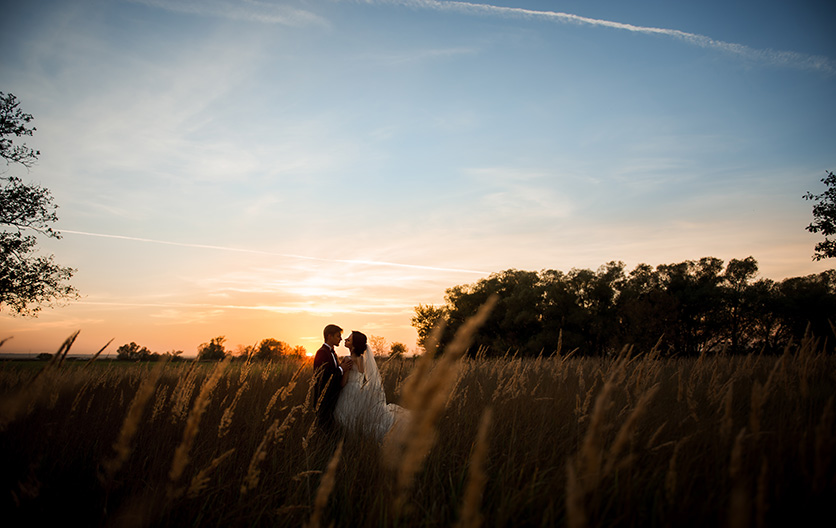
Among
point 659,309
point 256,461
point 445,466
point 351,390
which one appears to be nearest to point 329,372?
point 351,390

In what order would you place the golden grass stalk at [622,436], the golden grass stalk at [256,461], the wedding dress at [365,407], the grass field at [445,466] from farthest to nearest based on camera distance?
1. the wedding dress at [365,407]
2. the golden grass stalk at [256,461]
3. the grass field at [445,466]
4. the golden grass stalk at [622,436]

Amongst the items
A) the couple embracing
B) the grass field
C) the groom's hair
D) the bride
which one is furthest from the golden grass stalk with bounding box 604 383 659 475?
the groom's hair

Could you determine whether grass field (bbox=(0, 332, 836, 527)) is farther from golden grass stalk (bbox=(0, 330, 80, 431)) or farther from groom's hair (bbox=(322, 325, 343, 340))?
groom's hair (bbox=(322, 325, 343, 340))

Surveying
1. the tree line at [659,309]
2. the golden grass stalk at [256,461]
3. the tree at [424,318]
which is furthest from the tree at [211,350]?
the tree at [424,318]

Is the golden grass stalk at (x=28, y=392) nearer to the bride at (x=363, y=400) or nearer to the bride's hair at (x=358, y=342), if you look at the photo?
the bride at (x=363, y=400)

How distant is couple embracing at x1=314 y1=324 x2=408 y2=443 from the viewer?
13.6ft

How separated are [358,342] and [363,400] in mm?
2364

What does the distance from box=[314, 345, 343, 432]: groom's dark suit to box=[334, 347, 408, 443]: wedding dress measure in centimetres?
11

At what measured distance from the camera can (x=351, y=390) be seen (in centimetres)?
588

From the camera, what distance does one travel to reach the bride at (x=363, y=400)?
3.94 m

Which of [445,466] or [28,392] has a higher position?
[28,392]

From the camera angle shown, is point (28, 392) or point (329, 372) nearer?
point (28, 392)

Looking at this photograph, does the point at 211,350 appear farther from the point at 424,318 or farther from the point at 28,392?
the point at 424,318

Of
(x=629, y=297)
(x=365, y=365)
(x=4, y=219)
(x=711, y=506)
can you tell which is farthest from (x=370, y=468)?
(x=629, y=297)
